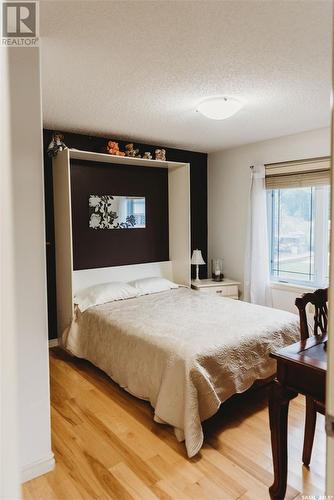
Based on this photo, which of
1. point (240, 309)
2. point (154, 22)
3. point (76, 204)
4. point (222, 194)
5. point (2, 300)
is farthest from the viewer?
point (222, 194)

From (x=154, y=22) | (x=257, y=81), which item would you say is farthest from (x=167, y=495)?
(x=257, y=81)

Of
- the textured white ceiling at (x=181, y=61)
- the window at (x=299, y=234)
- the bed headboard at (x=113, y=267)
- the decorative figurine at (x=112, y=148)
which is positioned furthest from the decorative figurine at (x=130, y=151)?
the window at (x=299, y=234)

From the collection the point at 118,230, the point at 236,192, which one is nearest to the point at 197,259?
the point at 236,192

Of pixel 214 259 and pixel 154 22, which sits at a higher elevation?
pixel 154 22

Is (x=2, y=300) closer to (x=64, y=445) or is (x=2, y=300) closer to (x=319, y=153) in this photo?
(x=64, y=445)

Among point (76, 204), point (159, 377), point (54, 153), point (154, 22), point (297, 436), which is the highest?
point (154, 22)

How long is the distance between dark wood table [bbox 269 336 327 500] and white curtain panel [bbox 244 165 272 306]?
2.57 m

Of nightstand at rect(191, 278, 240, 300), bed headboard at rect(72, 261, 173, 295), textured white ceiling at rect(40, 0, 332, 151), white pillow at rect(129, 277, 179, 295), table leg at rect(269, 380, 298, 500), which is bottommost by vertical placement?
table leg at rect(269, 380, 298, 500)

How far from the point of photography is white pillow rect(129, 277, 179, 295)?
3.93m

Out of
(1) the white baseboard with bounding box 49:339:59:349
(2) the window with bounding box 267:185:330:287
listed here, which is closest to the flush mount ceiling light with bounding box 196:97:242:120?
(2) the window with bounding box 267:185:330:287

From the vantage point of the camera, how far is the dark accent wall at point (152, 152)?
12.3 feet

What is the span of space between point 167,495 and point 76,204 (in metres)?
2.93

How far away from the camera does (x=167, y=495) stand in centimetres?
175

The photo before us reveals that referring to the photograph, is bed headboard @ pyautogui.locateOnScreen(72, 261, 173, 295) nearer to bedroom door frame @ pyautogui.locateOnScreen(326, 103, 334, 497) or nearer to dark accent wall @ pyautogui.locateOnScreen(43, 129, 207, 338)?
dark accent wall @ pyautogui.locateOnScreen(43, 129, 207, 338)
